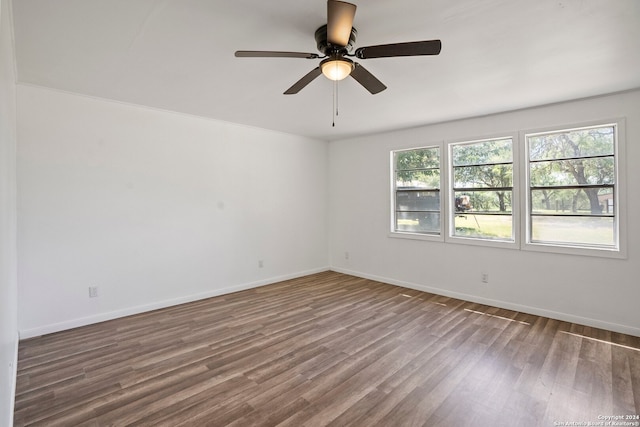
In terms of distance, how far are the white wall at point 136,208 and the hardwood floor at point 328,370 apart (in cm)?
46

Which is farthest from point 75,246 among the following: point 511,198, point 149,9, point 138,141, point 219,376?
point 511,198

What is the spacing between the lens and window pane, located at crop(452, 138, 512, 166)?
4.14 meters

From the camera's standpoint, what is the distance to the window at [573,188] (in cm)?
349

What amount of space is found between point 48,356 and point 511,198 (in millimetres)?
5359

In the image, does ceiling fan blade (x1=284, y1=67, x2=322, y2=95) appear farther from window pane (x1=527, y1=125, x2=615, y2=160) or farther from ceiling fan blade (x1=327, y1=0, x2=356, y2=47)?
window pane (x1=527, y1=125, x2=615, y2=160)

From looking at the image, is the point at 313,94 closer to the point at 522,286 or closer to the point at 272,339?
the point at 272,339

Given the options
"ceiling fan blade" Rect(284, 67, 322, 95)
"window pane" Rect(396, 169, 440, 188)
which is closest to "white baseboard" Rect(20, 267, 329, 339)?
"window pane" Rect(396, 169, 440, 188)

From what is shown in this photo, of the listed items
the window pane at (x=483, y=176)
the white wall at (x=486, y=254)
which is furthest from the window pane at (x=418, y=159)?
the window pane at (x=483, y=176)

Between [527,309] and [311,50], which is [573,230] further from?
[311,50]

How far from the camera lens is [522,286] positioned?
3965mm

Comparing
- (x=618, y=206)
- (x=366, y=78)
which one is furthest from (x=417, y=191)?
(x=366, y=78)

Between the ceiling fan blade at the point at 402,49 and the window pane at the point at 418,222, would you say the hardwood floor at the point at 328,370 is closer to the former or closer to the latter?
the window pane at the point at 418,222

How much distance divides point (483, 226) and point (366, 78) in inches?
122

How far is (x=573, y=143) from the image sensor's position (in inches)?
145
